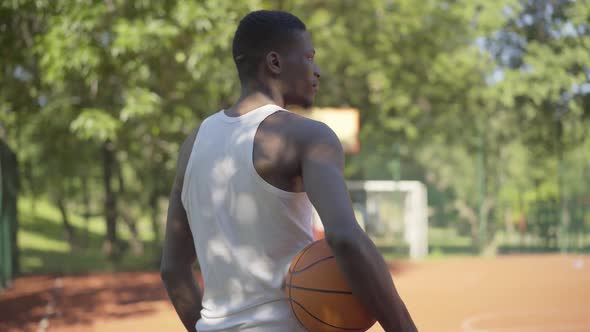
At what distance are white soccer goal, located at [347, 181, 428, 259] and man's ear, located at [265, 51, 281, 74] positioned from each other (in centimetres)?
2045

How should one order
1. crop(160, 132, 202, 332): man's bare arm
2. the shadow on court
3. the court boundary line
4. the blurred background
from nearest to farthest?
1. crop(160, 132, 202, 332): man's bare arm
2. the court boundary line
3. the shadow on court
4. the blurred background

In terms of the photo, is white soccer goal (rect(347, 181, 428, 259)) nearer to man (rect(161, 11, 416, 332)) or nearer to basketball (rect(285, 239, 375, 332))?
man (rect(161, 11, 416, 332))

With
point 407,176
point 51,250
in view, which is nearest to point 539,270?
point 407,176

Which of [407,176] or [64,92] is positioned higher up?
[64,92]

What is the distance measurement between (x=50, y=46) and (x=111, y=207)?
8.44 m

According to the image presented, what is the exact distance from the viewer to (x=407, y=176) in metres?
22.3

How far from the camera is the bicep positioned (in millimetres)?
1599

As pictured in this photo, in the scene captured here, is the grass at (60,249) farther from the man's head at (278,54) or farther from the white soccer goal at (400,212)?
the man's head at (278,54)

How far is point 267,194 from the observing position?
1708mm

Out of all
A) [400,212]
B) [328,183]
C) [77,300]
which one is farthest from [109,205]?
[328,183]

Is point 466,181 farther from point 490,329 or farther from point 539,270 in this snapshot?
point 490,329

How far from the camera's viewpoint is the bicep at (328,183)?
1.60 metres

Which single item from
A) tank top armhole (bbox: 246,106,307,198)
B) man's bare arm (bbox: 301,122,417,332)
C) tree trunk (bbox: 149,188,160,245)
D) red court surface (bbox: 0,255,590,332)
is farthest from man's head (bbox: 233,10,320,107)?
tree trunk (bbox: 149,188,160,245)

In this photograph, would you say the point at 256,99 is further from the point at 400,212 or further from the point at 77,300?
the point at 400,212
